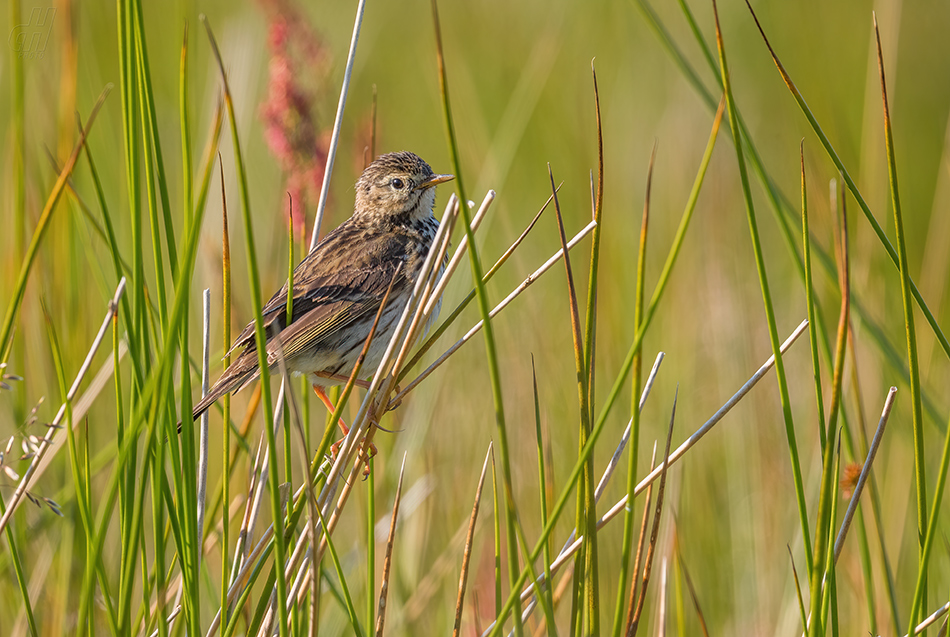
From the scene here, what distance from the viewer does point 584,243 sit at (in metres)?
8.03

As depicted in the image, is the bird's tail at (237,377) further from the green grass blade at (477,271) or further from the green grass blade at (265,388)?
the green grass blade at (477,271)

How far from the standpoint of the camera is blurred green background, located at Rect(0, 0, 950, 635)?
455 cm

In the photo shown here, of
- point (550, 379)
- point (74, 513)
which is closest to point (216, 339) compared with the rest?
point (550, 379)

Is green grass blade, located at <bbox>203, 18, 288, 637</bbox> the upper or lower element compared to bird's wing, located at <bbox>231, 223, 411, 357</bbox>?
lower

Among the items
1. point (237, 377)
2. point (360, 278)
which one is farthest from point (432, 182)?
point (237, 377)

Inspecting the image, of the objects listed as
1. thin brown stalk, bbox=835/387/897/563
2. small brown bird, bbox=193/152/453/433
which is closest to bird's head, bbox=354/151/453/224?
small brown bird, bbox=193/152/453/433

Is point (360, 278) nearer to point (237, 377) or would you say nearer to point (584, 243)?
point (237, 377)

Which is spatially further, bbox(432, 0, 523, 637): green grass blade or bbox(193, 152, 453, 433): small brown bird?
bbox(193, 152, 453, 433): small brown bird

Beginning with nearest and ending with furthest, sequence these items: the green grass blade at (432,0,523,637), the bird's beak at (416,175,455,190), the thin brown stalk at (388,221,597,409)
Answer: the green grass blade at (432,0,523,637) → the thin brown stalk at (388,221,597,409) → the bird's beak at (416,175,455,190)

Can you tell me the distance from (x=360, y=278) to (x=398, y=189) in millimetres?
651

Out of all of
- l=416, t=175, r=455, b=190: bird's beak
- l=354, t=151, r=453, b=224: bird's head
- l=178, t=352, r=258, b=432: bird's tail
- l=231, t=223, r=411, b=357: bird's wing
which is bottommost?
l=178, t=352, r=258, b=432: bird's tail

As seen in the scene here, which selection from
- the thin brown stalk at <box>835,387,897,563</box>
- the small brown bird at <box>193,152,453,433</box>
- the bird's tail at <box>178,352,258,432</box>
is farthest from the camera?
the small brown bird at <box>193,152,453,433</box>

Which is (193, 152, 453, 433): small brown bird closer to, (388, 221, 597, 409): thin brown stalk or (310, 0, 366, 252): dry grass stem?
(310, 0, 366, 252): dry grass stem

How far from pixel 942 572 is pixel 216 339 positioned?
16.1ft
